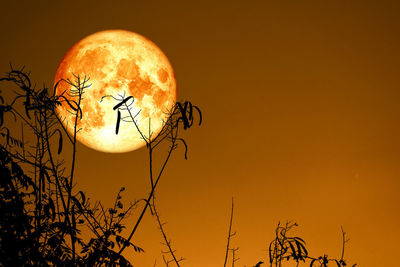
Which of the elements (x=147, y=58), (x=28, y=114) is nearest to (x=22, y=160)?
(x=28, y=114)

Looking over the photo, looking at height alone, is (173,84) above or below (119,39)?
below

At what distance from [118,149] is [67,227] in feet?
8.11

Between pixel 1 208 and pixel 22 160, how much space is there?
1.62 feet

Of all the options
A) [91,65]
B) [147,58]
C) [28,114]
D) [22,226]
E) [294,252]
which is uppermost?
[147,58]

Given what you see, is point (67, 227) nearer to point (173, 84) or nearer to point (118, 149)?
point (118, 149)

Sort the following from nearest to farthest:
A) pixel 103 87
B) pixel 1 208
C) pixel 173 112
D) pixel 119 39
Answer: pixel 1 208, pixel 173 112, pixel 103 87, pixel 119 39

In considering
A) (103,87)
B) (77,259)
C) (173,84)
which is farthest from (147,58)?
(77,259)

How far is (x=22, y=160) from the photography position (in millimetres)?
3568

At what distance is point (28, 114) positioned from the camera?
3635mm

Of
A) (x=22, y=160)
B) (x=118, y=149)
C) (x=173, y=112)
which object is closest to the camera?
(x=22, y=160)

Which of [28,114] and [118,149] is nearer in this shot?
[28,114]

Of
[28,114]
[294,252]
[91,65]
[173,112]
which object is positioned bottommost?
[294,252]

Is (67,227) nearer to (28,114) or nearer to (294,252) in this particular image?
(28,114)

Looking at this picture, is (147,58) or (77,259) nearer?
(77,259)
